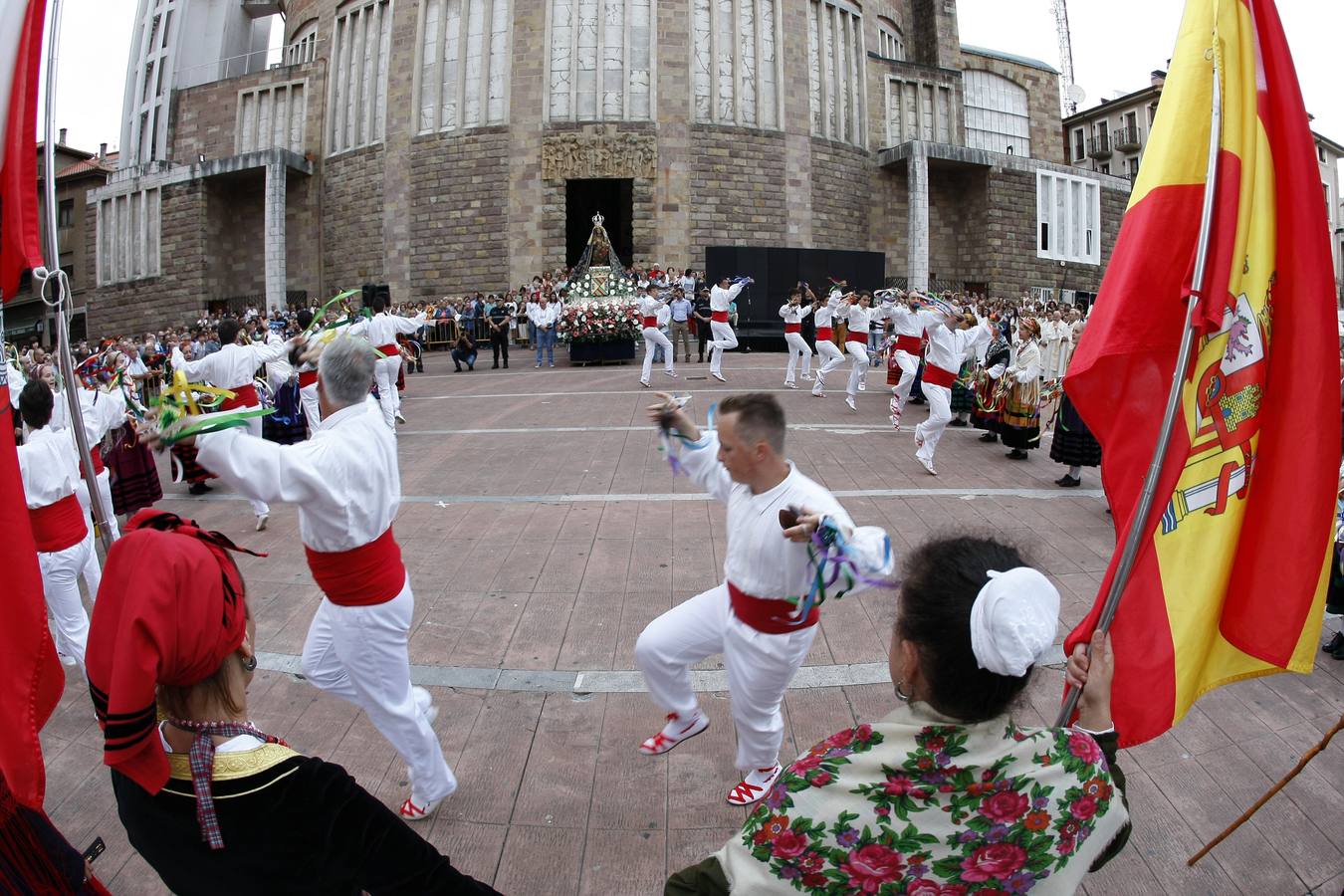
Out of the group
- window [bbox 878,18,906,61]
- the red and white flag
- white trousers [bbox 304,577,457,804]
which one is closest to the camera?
the red and white flag

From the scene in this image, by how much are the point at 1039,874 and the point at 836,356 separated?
14.2m

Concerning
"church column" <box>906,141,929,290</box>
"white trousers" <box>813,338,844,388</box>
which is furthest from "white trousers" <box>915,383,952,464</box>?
"church column" <box>906,141,929,290</box>

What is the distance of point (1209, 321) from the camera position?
260 cm

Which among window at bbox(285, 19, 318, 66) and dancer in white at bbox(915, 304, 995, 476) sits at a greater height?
window at bbox(285, 19, 318, 66)

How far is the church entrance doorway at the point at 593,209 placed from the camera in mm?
33250

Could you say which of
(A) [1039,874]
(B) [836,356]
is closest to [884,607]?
(A) [1039,874]

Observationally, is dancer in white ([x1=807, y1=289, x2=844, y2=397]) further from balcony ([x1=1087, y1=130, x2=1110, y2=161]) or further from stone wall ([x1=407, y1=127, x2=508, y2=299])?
balcony ([x1=1087, y1=130, x2=1110, y2=161])

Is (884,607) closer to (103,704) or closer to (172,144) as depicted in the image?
(103,704)

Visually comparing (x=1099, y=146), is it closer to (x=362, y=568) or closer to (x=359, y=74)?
(x=359, y=74)

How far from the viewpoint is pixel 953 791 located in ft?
5.73

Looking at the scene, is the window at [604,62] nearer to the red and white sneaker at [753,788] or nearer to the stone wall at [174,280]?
the stone wall at [174,280]

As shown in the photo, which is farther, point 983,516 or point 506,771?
point 983,516

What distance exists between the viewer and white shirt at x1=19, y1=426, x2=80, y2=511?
4891 millimetres

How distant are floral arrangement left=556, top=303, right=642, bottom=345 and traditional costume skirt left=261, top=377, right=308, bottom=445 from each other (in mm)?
9794
